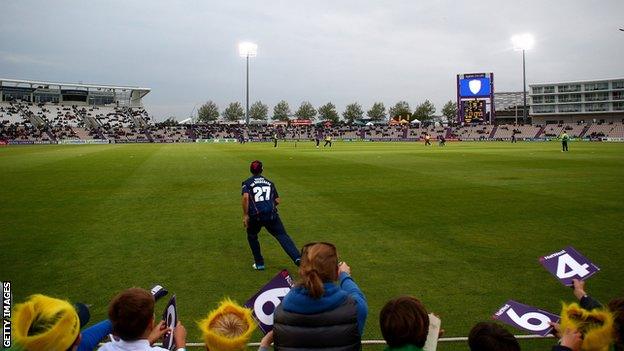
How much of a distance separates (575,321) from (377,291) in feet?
13.8

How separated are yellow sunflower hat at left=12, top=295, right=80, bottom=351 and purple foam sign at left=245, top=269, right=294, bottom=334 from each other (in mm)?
1775

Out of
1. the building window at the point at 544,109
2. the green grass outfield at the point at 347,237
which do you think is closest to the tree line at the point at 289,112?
the building window at the point at 544,109

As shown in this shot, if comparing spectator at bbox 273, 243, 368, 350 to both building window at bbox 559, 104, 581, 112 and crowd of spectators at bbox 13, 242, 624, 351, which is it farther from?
building window at bbox 559, 104, 581, 112

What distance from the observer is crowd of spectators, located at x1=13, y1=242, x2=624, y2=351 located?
2776 millimetres

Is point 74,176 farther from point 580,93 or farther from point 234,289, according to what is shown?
point 580,93

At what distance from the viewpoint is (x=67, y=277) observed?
812 centimetres

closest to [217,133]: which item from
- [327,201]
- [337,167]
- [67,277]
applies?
[337,167]

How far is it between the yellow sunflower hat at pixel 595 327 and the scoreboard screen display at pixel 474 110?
7770 centimetres

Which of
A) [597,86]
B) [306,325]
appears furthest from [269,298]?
[597,86]

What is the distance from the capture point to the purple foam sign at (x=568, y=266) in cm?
466

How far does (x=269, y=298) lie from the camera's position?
174 inches

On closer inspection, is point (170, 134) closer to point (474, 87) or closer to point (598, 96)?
point (474, 87)

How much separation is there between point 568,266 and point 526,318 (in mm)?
752

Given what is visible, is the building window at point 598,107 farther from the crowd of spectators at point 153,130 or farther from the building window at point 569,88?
the crowd of spectators at point 153,130
